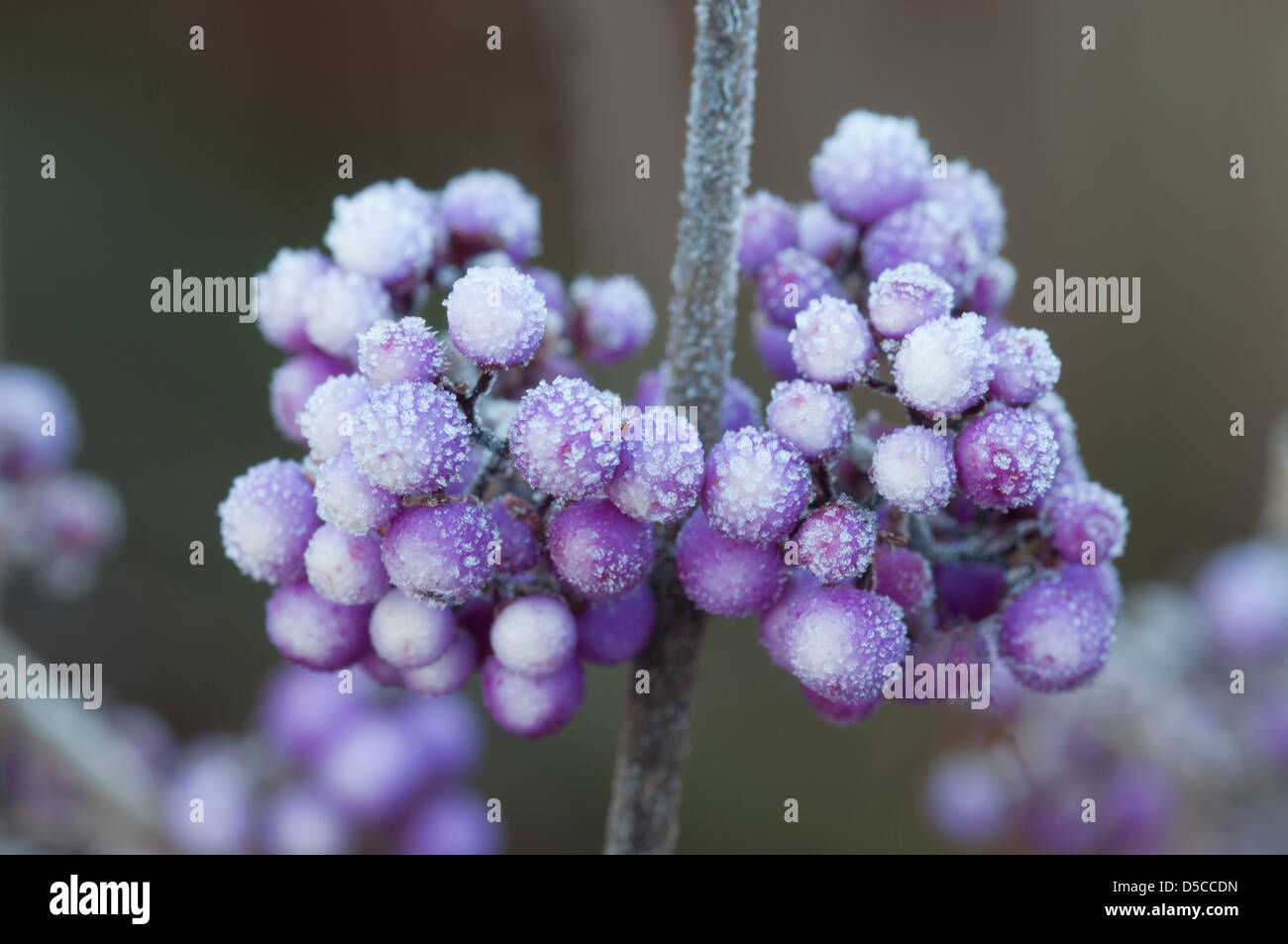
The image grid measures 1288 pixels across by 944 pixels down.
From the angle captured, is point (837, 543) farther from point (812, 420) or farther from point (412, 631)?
point (412, 631)

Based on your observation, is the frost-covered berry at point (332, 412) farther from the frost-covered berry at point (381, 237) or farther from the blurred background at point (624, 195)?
the blurred background at point (624, 195)

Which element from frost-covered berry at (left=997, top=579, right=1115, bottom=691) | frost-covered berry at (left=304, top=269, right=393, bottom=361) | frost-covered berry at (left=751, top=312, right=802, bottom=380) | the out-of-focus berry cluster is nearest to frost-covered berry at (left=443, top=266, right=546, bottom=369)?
frost-covered berry at (left=304, top=269, right=393, bottom=361)

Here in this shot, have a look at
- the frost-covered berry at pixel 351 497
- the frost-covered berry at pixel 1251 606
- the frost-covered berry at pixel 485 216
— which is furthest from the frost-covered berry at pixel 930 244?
the frost-covered berry at pixel 1251 606

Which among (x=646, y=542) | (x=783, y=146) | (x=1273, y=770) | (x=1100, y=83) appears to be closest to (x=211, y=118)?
(x=783, y=146)

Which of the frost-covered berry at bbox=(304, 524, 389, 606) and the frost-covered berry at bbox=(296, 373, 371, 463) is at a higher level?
the frost-covered berry at bbox=(296, 373, 371, 463)

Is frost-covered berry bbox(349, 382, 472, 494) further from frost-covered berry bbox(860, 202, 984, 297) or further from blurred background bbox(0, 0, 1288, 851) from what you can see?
blurred background bbox(0, 0, 1288, 851)

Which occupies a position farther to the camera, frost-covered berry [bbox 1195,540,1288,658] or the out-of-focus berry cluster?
frost-covered berry [bbox 1195,540,1288,658]
